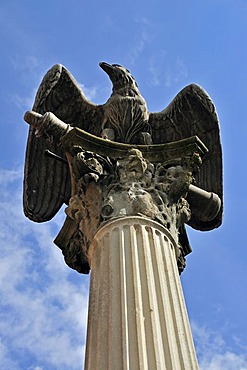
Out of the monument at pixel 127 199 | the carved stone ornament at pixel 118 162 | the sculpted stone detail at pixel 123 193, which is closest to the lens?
the monument at pixel 127 199

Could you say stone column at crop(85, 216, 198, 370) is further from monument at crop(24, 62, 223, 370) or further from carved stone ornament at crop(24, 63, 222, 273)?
carved stone ornament at crop(24, 63, 222, 273)

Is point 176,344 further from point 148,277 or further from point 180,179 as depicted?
point 180,179

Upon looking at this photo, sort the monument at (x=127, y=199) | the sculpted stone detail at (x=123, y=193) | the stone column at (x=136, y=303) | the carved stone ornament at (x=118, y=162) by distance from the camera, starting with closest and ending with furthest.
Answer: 1. the stone column at (x=136, y=303)
2. the monument at (x=127, y=199)
3. the sculpted stone detail at (x=123, y=193)
4. the carved stone ornament at (x=118, y=162)

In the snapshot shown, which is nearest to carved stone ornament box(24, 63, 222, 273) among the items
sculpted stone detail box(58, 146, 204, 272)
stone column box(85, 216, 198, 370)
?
sculpted stone detail box(58, 146, 204, 272)

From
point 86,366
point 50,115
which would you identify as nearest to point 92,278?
point 86,366

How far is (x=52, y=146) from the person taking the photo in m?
14.9

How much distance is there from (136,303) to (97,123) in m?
6.76

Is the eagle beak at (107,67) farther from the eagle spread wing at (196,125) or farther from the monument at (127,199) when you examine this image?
the eagle spread wing at (196,125)

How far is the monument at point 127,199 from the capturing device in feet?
28.3

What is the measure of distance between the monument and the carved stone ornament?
22 millimetres

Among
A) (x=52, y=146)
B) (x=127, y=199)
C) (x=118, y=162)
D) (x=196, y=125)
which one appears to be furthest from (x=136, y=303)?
(x=196, y=125)

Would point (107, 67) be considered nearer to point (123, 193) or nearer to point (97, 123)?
point (97, 123)

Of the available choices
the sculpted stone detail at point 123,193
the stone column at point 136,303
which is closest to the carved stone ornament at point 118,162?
the sculpted stone detail at point 123,193

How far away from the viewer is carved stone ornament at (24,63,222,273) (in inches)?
452
